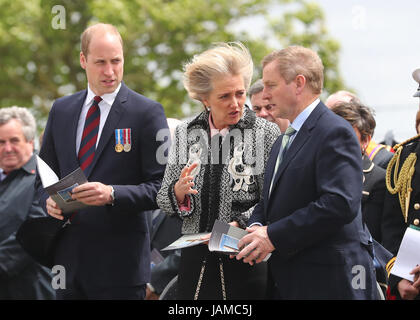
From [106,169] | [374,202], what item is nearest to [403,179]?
[374,202]

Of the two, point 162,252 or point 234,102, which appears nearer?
point 234,102

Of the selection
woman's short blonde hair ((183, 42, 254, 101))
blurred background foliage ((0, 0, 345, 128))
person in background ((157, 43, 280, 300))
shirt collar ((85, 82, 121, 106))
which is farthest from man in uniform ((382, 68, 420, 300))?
blurred background foliage ((0, 0, 345, 128))

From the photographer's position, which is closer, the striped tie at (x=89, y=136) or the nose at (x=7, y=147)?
the striped tie at (x=89, y=136)

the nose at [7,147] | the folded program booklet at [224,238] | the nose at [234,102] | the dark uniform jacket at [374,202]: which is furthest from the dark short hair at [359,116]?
the nose at [7,147]

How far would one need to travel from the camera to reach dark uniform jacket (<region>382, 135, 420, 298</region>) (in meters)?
4.23

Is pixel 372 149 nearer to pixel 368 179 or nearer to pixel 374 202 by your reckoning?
pixel 368 179

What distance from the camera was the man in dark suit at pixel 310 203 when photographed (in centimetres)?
323

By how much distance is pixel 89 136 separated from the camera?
4.29 metres

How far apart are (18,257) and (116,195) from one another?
81.7 inches

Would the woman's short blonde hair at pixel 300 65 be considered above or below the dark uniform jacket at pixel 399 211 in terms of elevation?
above

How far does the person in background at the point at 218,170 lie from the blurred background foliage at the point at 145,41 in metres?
14.3

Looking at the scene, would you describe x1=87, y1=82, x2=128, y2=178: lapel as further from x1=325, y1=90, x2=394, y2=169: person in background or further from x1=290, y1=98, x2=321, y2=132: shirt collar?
x1=325, y1=90, x2=394, y2=169: person in background

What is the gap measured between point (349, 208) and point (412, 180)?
4.00 feet

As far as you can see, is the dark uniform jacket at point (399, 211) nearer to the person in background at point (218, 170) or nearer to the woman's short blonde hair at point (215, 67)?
the person in background at point (218, 170)
